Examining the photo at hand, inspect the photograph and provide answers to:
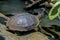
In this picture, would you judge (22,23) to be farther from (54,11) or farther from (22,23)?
(54,11)

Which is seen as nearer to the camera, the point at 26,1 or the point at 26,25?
the point at 26,25

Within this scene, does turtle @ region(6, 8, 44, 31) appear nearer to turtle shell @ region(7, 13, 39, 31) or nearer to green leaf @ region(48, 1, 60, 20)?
turtle shell @ region(7, 13, 39, 31)

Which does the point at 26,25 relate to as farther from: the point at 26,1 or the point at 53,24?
the point at 26,1

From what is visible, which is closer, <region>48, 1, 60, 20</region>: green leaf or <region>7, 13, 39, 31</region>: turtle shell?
<region>48, 1, 60, 20</region>: green leaf

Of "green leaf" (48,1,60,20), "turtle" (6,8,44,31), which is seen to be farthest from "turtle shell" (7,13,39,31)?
"green leaf" (48,1,60,20)

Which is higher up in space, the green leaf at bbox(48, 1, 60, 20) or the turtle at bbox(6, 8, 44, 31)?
the green leaf at bbox(48, 1, 60, 20)

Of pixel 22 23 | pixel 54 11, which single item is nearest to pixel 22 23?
pixel 22 23

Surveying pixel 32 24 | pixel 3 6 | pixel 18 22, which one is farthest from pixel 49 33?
pixel 3 6

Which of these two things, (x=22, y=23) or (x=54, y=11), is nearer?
(x=54, y=11)
